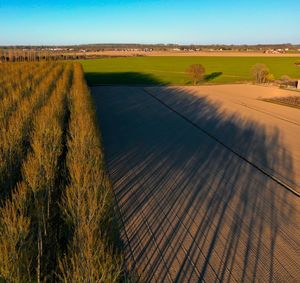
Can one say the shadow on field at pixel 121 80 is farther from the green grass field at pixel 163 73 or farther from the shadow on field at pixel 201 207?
the shadow on field at pixel 201 207

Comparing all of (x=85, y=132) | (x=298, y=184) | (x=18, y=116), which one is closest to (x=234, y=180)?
(x=298, y=184)

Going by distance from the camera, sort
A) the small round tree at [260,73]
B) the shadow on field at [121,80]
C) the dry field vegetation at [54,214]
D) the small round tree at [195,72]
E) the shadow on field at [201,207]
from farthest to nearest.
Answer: the small round tree at [195,72] → the small round tree at [260,73] → the shadow on field at [121,80] → the shadow on field at [201,207] → the dry field vegetation at [54,214]

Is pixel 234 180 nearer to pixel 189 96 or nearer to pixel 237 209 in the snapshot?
pixel 237 209

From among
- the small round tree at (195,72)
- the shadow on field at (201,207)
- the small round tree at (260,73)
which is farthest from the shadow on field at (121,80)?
the shadow on field at (201,207)

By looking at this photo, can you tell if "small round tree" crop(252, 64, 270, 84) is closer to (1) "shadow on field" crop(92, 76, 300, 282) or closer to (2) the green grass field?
(2) the green grass field

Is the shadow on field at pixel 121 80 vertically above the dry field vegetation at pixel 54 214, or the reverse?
the dry field vegetation at pixel 54 214

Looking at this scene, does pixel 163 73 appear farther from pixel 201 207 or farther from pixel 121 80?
pixel 201 207

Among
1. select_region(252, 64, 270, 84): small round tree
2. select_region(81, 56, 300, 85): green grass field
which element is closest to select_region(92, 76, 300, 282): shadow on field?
select_region(252, 64, 270, 84): small round tree

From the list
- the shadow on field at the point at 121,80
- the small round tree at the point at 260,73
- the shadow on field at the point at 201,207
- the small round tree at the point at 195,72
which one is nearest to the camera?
the shadow on field at the point at 201,207
